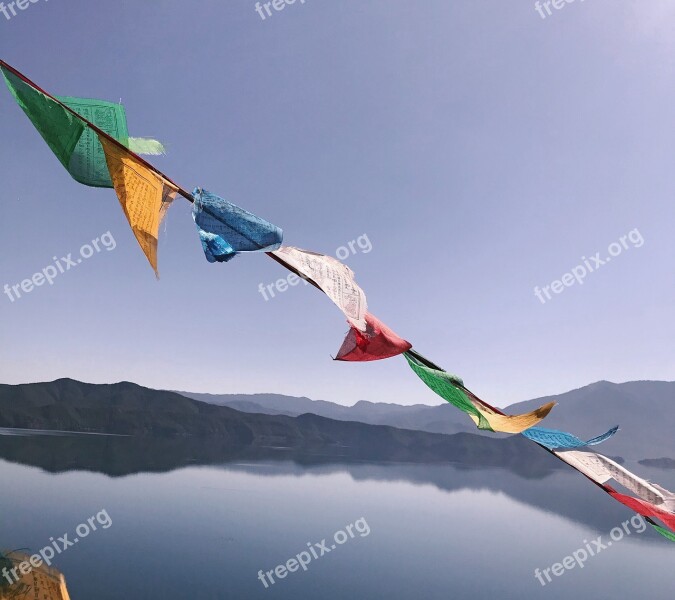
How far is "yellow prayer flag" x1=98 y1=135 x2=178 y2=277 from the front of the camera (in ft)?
7.76

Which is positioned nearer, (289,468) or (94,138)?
(94,138)

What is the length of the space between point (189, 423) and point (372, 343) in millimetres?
142168

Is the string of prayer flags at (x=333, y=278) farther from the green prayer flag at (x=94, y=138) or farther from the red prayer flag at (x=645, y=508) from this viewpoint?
the red prayer flag at (x=645, y=508)

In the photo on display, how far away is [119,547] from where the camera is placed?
30.2 meters

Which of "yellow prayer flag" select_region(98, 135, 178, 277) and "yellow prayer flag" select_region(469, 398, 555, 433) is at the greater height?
"yellow prayer flag" select_region(98, 135, 178, 277)

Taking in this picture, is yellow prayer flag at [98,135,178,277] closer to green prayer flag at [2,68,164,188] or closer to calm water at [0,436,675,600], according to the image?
green prayer flag at [2,68,164,188]

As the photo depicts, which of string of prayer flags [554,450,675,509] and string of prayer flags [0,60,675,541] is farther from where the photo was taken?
string of prayer flags [554,450,675,509]

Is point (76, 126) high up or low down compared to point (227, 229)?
up

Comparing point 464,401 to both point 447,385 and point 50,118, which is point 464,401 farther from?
point 50,118

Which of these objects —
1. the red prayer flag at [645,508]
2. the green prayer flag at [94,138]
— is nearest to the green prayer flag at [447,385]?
the red prayer flag at [645,508]

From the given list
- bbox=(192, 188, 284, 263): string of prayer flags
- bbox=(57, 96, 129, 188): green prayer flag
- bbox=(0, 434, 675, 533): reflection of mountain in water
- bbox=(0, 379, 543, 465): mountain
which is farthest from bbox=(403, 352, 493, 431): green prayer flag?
bbox=(0, 379, 543, 465): mountain

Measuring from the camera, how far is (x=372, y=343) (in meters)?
2.17

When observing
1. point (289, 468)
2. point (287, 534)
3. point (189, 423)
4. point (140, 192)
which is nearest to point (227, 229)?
point (140, 192)

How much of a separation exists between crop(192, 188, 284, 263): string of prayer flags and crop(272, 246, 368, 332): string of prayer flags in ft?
0.31
